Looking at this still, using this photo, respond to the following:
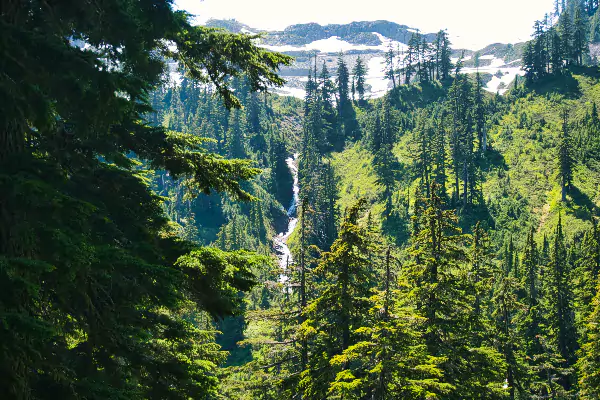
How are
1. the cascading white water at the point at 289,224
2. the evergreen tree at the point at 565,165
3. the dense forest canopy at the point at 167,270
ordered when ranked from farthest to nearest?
the cascading white water at the point at 289,224, the evergreen tree at the point at 565,165, the dense forest canopy at the point at 167,270

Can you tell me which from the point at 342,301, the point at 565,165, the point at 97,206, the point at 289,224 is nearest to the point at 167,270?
the point at 97,206

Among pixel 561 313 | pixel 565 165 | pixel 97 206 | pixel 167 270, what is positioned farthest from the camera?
pixel 565 165

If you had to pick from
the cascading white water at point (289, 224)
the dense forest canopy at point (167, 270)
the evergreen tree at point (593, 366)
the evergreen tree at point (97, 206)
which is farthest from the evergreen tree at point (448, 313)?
the cascading white water at point (289, 224)

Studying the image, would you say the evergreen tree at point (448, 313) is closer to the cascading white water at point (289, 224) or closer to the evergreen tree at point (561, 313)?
the evergreen tree at point (561, 313)

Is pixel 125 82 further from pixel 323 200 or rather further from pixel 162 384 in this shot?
pixel 323 200

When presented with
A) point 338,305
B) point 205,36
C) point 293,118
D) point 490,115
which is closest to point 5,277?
point 205,36

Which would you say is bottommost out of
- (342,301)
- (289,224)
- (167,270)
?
(289,224)

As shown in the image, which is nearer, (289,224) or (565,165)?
(565,165)

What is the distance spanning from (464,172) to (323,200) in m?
25.6

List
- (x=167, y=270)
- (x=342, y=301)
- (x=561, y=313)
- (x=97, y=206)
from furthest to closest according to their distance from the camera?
(x=561, y=313)
(x=342, y=301)
(x=97, y=206)
(x=167, y=270)

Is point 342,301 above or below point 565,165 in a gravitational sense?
above

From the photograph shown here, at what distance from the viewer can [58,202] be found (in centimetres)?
493

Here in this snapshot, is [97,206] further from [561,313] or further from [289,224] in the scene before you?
[289,224]

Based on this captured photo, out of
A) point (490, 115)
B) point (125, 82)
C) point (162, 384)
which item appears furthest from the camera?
point (490, 115)
